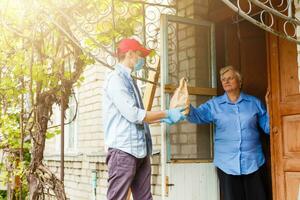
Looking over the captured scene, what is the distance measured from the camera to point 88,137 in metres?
7.91

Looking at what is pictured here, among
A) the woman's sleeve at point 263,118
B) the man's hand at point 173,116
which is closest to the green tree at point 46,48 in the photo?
the man's hand at point 173,116

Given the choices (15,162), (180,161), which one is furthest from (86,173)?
(180,161)

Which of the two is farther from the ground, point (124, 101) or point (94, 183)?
point (124, 101)

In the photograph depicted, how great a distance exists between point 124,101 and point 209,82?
155cm

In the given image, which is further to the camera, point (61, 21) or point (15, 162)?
point (15, 162)

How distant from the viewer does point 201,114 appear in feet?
14.6

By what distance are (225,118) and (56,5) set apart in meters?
1.90

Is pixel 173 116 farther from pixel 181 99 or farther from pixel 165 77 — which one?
pixel 165 77

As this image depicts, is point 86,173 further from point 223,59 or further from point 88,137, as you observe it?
point 223,59

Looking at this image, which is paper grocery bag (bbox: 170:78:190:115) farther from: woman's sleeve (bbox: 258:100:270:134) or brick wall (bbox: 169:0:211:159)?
woman's sleeve (bbox: 258:100:270:134)

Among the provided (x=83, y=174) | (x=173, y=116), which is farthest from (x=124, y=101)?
(x=83, y=174)

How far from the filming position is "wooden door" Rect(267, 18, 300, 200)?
160 inches

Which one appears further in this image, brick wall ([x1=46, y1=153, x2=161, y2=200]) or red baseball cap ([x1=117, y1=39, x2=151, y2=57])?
brick wall ([x1=46, y1=153, x2=161, y2=200])

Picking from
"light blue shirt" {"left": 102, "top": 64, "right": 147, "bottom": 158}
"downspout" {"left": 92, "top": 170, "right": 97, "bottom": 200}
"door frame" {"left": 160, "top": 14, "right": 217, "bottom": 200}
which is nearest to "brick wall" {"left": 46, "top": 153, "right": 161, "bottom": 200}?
"downspout" {"left": 92, "top": 170, "right": 97, "bottom": 200}
